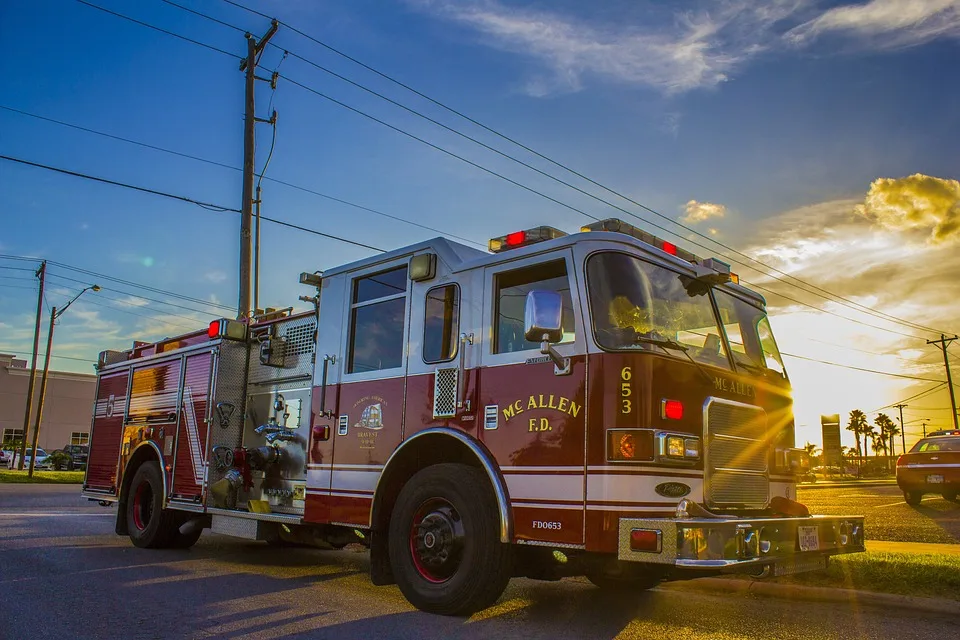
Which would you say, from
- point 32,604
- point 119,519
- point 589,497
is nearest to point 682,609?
point 589,497

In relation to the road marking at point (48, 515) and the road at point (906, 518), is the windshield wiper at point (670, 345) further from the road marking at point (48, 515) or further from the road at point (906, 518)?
the road marking at point (48, 515)

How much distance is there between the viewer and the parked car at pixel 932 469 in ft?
50.7

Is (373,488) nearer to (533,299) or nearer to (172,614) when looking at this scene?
(172,614)

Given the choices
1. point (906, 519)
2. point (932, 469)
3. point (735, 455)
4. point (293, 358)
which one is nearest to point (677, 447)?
point (735, 455)

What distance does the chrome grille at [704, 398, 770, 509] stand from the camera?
206 inches

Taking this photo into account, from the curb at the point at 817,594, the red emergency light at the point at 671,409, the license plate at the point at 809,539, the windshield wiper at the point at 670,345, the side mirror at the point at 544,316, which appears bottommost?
the curb at the point at 817,594

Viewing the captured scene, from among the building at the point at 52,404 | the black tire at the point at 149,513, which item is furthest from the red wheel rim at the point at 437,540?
the building at the point at 52,404

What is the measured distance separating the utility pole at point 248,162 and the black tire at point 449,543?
9.94m

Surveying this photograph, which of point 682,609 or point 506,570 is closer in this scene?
point 506,570

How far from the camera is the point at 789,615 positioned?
19.1ft

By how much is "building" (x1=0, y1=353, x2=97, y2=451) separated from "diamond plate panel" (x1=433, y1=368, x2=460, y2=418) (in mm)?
68961

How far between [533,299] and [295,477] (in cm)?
371

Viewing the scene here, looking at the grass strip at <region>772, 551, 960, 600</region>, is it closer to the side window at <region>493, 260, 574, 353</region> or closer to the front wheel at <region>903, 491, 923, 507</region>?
the side window at <region>493, 260, 574, 353</region>

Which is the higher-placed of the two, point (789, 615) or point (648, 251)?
point (648, 251)
